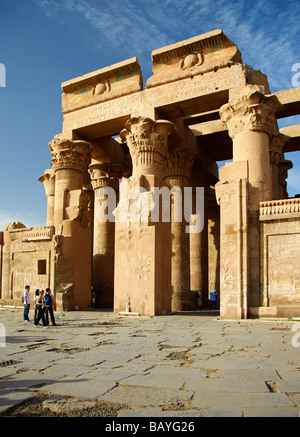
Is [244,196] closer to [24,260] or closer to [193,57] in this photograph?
[193,57]

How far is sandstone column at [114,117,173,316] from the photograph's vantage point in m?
11.1

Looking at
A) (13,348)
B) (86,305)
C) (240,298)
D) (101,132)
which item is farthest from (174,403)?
(101,132)

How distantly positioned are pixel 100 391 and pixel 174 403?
67cm

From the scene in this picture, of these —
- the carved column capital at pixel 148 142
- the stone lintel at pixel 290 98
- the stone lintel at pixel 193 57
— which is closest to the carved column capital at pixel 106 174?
the carved column capital at pixel 148 142

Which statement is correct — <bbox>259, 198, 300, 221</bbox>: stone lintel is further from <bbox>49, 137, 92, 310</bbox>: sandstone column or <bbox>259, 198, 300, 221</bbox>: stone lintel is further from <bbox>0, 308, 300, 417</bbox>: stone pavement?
<bbox>49, 137, 92, 310</bbox>: sandstone column

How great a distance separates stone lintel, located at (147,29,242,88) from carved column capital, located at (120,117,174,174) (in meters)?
1.62

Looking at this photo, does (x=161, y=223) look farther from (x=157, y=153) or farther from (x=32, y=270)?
(x=32, y=270)

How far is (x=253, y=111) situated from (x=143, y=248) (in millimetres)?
4885

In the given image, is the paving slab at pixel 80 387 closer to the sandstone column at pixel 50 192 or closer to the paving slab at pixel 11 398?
the paving slab at pixel 11 398

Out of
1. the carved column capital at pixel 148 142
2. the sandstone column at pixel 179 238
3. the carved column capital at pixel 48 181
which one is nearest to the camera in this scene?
the carved column capital at pixel 148 142

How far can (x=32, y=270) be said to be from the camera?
14406 millimetres

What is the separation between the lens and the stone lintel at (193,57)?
490 inches

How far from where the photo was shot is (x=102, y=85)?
1476 centimetres

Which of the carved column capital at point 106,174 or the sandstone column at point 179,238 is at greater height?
the carved column capital at point 106,174
